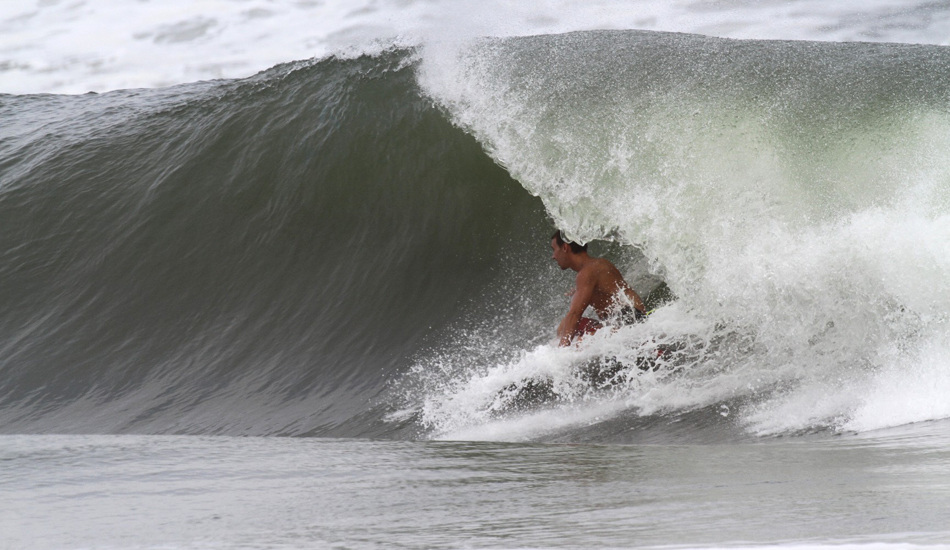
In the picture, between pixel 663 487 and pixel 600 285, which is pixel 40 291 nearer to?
pixel 600 285

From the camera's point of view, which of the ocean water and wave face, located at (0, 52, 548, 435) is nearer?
the ocean water

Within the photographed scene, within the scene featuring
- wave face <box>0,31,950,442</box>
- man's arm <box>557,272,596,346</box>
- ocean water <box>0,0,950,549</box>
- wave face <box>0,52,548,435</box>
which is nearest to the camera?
ocean water <box>0,0,950,549</box>

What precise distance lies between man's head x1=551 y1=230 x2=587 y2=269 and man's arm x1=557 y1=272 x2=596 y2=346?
6.7 inches

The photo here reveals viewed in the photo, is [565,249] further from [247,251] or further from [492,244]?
[247,251]

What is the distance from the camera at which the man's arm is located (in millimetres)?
4371

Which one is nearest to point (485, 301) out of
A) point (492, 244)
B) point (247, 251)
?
point (492, 244)

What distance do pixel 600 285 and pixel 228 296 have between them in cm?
332

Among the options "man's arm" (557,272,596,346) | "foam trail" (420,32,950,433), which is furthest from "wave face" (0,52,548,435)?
"man's arm" (557,272,596,346)

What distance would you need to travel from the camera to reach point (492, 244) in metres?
6.03

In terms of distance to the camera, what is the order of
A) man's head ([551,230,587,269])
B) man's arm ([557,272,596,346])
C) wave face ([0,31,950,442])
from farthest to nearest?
man's head ([551,230,587,269]) < man's arm ([557,272,596,346]) < wave face ([0,31,950,442])

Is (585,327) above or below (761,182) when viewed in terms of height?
below

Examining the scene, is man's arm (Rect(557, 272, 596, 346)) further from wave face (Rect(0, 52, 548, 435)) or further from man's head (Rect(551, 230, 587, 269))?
wave face (Rect(0, 52, 548, 435))

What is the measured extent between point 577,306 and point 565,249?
396 mm

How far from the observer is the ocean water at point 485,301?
1.55 m
